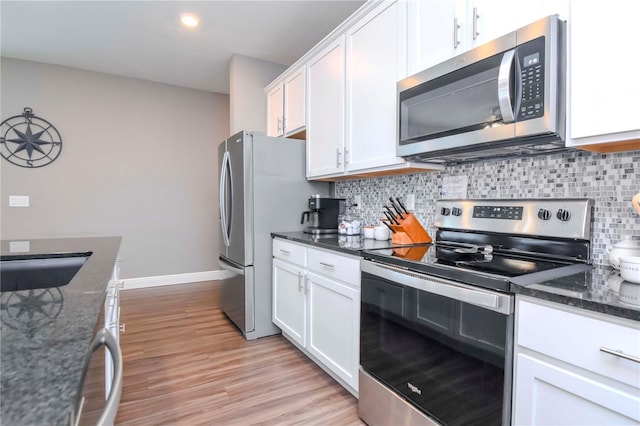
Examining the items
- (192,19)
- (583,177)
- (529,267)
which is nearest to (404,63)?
(583,177)

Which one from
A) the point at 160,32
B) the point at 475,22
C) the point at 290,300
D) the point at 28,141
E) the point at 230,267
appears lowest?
the point at 290,300

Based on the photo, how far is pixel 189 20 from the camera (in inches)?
110

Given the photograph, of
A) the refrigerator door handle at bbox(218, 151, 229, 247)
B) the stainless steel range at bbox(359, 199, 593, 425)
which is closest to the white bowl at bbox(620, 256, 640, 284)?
the stainless steel range at bbox(359, 199, 593, 425)

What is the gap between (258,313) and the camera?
271 centimetres

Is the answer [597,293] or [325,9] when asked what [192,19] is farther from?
[597,293]

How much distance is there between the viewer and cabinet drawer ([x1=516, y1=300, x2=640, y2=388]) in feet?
2.57

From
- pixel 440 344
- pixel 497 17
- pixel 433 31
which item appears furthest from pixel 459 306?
pixel 433 31

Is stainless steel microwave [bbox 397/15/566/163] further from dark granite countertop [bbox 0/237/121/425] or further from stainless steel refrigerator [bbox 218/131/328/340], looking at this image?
dark granite countertop [bbox 0/237/121/425]

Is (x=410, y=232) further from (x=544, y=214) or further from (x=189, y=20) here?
(x=189, y=20)

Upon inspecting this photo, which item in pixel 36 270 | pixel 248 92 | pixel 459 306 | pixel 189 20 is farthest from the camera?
pixel 248 92

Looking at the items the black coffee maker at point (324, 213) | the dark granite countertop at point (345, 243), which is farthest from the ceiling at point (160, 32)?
the dark granite countertop at point (345, 243)

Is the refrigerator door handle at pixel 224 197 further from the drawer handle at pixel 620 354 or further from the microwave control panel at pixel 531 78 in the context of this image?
the drawer handle at pixel 620 354

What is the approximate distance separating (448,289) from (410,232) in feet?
2.50

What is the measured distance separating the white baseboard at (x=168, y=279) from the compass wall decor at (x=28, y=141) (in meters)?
1.65
